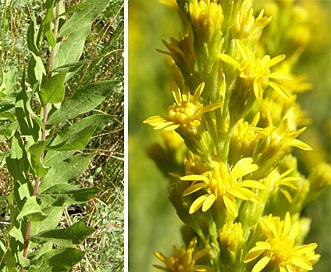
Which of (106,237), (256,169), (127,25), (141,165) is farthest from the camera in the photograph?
(106,237)

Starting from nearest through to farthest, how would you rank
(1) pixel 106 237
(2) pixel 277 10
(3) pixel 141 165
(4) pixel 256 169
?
(4) pixel 256 169 < (2) pixel 277 10 < (3) pixel 141 165 < (1) pixel 106 237

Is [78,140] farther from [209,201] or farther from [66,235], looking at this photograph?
[209,201]

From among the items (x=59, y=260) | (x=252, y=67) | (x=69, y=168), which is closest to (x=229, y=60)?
(x=252, y=67)

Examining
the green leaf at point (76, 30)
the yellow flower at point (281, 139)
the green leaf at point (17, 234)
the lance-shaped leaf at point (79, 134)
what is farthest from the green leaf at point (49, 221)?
the yellow flower at point (281, 139)

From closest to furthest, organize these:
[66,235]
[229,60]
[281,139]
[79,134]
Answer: [229,60]
[281,139]
[79,134]
[66,235]

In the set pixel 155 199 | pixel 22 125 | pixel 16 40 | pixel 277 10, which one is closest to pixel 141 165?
pixel 155 199

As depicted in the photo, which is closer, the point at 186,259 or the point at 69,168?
the point at 186,259

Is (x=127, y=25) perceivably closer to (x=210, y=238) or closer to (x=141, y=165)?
(x=141, y=165)
